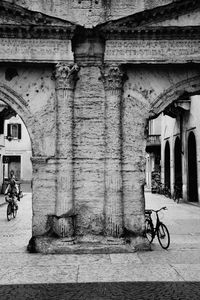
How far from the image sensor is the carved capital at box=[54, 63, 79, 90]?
32.3 ft

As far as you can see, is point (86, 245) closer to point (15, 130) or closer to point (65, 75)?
point (65, 75)

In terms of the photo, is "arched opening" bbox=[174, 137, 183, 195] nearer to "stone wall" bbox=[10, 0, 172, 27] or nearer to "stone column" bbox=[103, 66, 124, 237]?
"stone wall" bbox=[10, 0, 172, 27]

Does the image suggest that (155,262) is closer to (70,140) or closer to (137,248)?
(137,248)

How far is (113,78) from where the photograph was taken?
9.91 m

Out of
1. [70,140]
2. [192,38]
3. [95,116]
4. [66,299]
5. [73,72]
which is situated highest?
[192,38]

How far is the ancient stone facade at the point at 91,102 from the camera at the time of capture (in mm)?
9750

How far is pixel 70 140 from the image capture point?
9.88 metres

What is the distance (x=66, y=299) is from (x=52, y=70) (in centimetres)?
598

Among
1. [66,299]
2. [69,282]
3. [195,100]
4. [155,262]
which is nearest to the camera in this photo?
[66,299]

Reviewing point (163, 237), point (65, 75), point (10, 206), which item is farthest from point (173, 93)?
point (10, 206)

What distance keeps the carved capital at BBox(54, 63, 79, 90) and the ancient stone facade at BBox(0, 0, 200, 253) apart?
2 centimetres

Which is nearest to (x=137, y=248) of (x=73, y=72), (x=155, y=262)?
(x=155, y=262)

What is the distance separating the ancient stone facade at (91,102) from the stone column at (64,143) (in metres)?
0.02

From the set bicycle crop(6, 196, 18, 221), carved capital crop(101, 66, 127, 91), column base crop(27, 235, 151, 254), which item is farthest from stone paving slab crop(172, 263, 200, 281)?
bicycle crop(6, 196, 18, 221)
